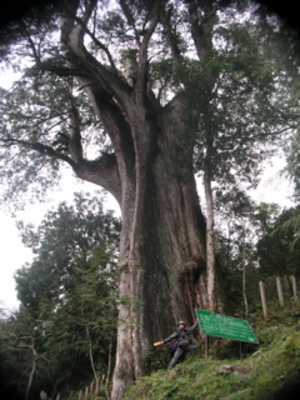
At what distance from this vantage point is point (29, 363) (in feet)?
39.7

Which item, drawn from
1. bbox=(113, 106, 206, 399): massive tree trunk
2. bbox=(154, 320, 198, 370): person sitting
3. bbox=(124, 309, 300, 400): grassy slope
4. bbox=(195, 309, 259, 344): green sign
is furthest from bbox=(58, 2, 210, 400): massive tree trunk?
bbox=(124, 309, 300, 400): grassy slope

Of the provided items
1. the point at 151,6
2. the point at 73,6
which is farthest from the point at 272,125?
the point at 73,6

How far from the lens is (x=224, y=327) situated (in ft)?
20.2

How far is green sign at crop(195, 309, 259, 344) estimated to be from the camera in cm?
600

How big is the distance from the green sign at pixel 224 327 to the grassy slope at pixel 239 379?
379mm

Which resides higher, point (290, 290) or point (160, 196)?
point (160, 196)

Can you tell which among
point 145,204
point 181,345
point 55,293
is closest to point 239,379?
point 181,345

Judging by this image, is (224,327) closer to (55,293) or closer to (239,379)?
(239,379)

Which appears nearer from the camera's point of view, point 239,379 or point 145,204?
point 239,379

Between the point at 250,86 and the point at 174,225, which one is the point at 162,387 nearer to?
the point at 174,225

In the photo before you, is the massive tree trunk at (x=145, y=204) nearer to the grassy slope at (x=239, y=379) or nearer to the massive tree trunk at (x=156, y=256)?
the massive tree trunk at (x=156, y=256)

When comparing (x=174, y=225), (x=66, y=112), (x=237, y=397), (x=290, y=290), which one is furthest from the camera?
(x=66, y=112)

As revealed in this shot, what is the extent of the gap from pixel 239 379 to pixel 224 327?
5.12ft

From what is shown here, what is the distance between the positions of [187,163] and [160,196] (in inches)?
51.7
